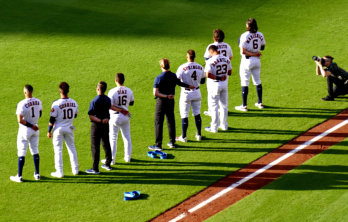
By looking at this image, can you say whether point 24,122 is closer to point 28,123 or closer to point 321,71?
point 28,123

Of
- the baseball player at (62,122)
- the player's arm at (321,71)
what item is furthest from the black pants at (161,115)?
the player's arm at (321,71)

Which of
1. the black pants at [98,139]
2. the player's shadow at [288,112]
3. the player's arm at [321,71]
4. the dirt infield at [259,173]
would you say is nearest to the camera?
the dirt infield at [259,173]

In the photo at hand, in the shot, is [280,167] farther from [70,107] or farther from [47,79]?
[47,79]

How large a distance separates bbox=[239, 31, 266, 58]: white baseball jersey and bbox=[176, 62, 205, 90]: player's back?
190 centimetres

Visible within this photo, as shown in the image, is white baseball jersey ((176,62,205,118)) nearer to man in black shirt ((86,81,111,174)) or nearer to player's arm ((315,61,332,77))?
man in black shirt ((86,81,111,174))

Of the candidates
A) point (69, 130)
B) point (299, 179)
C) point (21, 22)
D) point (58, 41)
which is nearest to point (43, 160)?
point (69, 130)

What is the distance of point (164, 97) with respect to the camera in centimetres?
1402

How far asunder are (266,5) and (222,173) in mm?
10184

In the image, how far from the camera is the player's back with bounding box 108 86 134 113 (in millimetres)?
13250

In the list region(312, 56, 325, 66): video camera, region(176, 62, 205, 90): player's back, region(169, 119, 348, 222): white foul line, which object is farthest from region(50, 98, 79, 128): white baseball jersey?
region(312, 56, 325, 66): video camera

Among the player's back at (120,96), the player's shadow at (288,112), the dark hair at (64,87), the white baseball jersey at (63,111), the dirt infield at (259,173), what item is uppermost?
the dark hair at (64,87)

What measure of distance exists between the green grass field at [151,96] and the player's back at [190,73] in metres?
1.50

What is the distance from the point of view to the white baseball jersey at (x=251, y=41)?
51.4 feet

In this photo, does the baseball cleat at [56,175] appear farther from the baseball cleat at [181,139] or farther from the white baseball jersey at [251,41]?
the white baseball jersey at [251,41]
